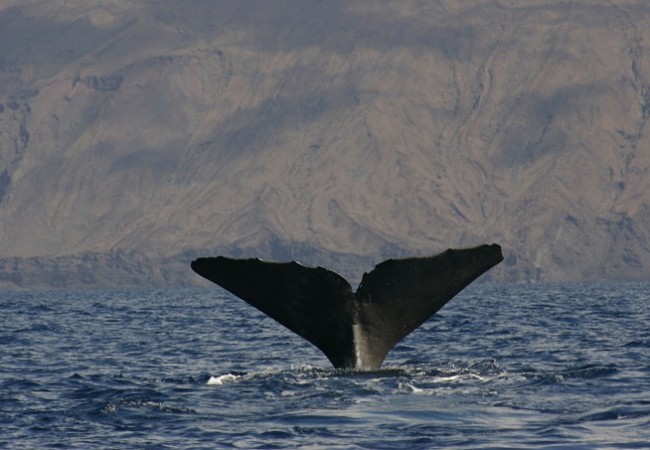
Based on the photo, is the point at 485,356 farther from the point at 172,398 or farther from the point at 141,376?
the point at 172,398

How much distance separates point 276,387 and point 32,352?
9.62m

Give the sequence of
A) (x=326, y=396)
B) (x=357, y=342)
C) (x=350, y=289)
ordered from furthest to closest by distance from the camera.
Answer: (x=357, y=342)
(x=326, y=396)
(x=350, y=289)

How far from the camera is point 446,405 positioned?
1377cm

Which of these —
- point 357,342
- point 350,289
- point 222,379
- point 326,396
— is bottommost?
point 326,396

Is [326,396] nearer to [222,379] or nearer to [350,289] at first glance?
[350,289]

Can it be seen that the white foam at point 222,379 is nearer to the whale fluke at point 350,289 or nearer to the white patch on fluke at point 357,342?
the white patch on fluke at point 357,342

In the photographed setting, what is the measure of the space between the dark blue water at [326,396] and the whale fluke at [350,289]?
80 centimetres

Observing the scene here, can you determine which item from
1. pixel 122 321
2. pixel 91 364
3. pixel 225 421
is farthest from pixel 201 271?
pixel 122 321

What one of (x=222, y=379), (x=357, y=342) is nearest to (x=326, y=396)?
(x=357, y=342)

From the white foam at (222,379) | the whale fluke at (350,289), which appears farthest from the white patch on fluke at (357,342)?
the white foam at (222,379)

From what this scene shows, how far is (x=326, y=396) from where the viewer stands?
574 inches

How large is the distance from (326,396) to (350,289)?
1319mm

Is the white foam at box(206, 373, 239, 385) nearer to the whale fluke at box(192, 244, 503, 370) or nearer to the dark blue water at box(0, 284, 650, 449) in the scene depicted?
the dark blue water at box(0, 284, 650, 449)

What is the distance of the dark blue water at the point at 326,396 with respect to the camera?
12172 mm
